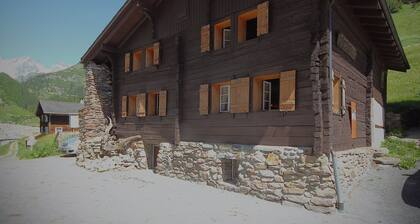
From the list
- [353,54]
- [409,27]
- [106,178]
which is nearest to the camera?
[353,54]

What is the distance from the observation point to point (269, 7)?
1028cm

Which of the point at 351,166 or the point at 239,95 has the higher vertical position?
the point at 239,95

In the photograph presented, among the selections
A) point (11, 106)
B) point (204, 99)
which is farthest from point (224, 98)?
point (11, 106)

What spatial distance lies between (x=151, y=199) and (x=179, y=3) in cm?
898

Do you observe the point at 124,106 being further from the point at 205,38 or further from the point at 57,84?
the point at 57,84

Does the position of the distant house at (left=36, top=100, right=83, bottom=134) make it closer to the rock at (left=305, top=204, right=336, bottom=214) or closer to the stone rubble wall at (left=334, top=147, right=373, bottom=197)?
the stone rubble wall at (left=334, top=147, right=373, bottom=197)

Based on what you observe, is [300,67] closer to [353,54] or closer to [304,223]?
Result: [353,54]

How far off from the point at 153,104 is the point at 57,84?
153011 millimetres

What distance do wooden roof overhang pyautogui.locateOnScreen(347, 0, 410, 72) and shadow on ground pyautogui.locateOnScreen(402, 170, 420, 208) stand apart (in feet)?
19.3

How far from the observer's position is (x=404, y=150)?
15.5 m

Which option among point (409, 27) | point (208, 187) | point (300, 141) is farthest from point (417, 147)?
point (409, 27)

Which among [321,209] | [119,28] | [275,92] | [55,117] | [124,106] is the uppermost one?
[119,28]

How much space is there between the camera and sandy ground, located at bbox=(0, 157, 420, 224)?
7879 mm

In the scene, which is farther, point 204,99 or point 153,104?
point 153,104
